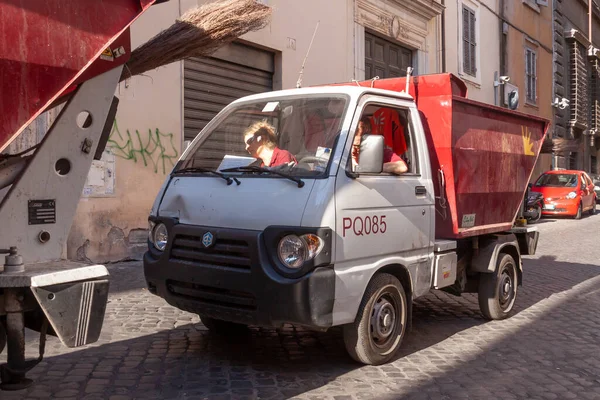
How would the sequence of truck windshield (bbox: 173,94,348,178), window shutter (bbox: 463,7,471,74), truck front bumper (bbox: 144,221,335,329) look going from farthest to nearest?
window shutter (bbox: 463,7,471,74) < truck windshield (bbox: 173,94,348,178) < truck front bumper (bbox: 144,221,335,329)

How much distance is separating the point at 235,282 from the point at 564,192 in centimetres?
1799

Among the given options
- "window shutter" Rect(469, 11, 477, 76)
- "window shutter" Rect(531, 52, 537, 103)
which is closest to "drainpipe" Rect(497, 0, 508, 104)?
"window shutter" Rect(469, 11, 477, 76)

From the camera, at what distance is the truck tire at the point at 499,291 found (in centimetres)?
603

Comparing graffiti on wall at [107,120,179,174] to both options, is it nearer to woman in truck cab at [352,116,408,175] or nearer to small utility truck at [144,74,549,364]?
small utility truck at [144,74,549,364]

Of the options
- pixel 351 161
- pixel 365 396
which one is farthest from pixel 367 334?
pixel 351 161

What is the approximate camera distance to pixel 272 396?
13.0 ft

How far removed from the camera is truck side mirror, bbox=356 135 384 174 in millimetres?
4273

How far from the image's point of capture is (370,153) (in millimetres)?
4270

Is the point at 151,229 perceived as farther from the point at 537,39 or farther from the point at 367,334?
the point at 537,39

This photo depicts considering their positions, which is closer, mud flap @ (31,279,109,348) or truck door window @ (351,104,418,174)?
mud flap @ (31,279,109,348)

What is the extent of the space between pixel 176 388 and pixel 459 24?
1776cm

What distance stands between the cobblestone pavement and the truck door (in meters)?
0.61

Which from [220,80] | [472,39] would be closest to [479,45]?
[472,39]

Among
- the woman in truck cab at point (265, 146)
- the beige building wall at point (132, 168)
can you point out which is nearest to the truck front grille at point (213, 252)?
the woman in truck cab at point (265, 146)
